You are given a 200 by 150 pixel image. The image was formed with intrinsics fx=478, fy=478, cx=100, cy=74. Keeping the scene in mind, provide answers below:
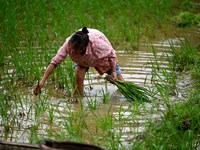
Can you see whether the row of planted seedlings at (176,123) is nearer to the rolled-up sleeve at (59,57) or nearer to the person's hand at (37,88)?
the rolled-up sleeve at (59,57)

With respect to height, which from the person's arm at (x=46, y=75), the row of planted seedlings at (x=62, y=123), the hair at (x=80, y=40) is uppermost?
the hair at (x=80, y=40)

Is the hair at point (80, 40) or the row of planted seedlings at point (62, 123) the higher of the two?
the hair at point (80, 40)

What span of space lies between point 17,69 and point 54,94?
620mm

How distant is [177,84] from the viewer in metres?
5.81

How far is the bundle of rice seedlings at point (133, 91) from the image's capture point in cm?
515

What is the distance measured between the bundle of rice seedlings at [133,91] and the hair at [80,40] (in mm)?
560

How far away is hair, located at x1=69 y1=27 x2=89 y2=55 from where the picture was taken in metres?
4.84

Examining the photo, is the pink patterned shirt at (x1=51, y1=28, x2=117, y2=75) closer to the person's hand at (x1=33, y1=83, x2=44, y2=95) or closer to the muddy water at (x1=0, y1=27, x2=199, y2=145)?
the muddy water at (x1=0, y1=27, x2=199, y2=145)

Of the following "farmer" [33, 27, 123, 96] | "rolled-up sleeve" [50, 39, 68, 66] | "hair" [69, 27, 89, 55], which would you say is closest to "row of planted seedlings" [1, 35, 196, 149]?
"farmer" [33, 27, 123, 96]

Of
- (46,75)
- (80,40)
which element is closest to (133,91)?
(80,40)

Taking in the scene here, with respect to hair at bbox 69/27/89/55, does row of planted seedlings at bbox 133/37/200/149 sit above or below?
below

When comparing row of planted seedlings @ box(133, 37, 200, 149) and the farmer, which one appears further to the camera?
the farmer

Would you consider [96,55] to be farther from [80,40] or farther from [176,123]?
[176,123]

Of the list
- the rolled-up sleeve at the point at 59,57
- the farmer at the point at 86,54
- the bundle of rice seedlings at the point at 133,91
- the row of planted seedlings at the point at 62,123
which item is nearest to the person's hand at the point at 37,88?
the farmer at the point at 86,54
